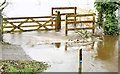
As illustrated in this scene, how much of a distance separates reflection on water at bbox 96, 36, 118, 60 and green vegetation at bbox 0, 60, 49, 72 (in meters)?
2.32

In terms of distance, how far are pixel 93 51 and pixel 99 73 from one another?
98.6 inches

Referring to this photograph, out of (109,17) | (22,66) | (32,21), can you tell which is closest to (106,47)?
(109,17)

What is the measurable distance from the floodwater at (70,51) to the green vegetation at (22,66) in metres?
0.32

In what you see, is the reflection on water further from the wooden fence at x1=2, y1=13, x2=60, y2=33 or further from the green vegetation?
the wooden fence at x1=2, y1=13, x2=60, y2=33

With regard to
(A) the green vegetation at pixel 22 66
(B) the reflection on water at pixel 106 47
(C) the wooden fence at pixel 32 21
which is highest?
(C) the wooden fence at pixel 32 21

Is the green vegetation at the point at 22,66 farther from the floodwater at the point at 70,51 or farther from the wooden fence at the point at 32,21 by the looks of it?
the wooden fence at the point at 32,21

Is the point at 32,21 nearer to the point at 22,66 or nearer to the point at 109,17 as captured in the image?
the point at 109,17

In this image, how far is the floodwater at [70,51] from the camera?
22.5ft

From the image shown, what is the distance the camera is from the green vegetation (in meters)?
6.45

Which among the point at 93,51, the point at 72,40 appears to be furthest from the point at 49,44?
the point at 93,51

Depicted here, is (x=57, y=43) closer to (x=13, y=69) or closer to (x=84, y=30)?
(x=84, y=30)

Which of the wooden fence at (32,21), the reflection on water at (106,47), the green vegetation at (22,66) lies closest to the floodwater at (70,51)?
the reflection on water at (106,47)

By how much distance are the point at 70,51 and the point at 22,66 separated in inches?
103

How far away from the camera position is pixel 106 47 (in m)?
9.33
